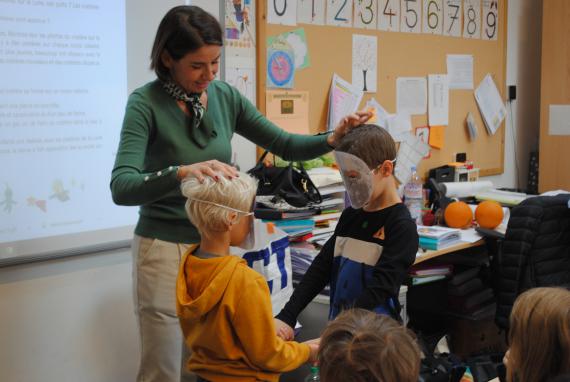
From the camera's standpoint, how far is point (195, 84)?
6.47ft

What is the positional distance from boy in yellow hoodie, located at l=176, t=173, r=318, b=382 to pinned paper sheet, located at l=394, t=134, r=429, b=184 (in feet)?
6.89

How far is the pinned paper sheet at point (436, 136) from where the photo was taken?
3877 mm

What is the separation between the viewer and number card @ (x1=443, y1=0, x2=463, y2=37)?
12.8 feet

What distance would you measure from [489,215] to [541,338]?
1721 millimetres

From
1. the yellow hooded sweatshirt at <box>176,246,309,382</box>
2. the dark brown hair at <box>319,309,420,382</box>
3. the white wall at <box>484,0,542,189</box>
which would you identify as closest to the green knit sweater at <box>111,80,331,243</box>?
the yellow hooded sweatshirt at <box>176,246,309,382</box>

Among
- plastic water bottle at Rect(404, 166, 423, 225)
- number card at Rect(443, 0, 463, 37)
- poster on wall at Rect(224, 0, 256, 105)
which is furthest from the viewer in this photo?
number card at Rect(443, 0, 463, 37)

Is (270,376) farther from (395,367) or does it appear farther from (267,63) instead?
(267,63)

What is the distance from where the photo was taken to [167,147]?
199cm

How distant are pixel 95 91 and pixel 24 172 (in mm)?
395

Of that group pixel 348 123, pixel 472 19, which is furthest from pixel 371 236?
pixel 472 19

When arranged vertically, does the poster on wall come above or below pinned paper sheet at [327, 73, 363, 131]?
above

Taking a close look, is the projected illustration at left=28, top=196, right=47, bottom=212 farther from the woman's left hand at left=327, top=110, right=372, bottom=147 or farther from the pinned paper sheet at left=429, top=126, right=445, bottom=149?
the pinned paper sheet at left=429, top=126, right=445, bottom=149

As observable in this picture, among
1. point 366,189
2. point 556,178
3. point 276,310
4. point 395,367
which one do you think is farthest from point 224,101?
point 556,178

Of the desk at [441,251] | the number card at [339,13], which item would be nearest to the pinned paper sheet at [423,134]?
the number card at [339,13]
